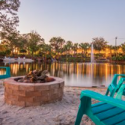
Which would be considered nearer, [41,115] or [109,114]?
[109,114]

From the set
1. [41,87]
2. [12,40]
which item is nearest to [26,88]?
[41,87]

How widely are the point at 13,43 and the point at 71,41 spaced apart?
53903 mm

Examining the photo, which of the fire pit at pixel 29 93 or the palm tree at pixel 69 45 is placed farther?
the palm tree at pixel 69 45

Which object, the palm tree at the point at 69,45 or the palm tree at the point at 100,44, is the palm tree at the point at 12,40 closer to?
the palm tree at the point at 69,45

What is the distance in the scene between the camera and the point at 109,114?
62.9 inches

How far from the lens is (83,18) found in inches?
1215

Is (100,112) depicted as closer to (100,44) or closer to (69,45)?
(69,45)

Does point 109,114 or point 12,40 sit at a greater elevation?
point 12,40

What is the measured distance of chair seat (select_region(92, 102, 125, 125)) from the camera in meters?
1.49

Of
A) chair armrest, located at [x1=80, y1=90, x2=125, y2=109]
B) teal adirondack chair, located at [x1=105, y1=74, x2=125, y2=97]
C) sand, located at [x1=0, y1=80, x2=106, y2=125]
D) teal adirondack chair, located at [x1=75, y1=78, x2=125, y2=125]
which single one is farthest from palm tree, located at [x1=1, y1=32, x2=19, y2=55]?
chair armrest, located at [x1=80, y1=90, x2=125, y2=109]

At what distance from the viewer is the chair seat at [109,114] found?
149 cm

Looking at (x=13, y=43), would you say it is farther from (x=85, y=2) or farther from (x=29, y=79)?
(x=85, y=2)

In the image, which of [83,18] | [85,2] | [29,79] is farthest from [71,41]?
[29,79]

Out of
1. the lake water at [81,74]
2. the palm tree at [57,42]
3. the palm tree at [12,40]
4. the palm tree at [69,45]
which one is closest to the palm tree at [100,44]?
the palm tree at [69,45]
